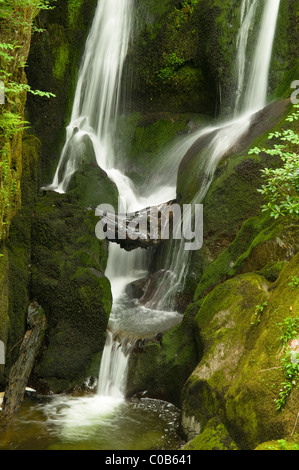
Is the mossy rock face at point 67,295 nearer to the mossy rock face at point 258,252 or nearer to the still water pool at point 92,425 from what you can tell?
the still water pool at point 92,425

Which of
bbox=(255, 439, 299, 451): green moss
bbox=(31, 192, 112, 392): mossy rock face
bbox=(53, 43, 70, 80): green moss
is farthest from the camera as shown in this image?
bbox=(53, 43, 70, 80): green moss

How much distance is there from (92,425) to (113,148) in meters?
10.4

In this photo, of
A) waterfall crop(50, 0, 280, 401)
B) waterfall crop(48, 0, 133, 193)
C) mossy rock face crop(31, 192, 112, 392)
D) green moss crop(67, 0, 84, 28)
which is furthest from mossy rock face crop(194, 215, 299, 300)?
green moss crop(67, 0, 84, 28)

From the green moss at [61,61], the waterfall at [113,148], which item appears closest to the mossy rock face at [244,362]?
the waterfall at [113,148]

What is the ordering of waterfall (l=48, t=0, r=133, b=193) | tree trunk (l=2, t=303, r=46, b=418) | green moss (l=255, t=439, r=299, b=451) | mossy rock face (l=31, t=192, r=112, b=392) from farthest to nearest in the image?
waterfall (l=48, t=0, r=133, b=193) → mossy rock face (l=31, t=192, r=112, b=392) → tree trunk (l=2, t=303, r=46, b=418) → green moss (l=255, t=439, r=299, b=451)

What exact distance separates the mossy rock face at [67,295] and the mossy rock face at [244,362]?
6.69 ft

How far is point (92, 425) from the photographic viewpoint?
21.7 ft

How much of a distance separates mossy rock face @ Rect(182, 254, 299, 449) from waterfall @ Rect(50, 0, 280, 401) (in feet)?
6.10

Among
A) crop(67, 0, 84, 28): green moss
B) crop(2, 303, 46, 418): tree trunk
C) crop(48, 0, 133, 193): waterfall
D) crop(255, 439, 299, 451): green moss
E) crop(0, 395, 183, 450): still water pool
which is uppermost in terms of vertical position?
crop(67, 0, 84, 28): green moss

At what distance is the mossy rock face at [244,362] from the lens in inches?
183

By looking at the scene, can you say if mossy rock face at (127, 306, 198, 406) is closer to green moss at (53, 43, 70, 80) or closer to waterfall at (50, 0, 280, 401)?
waterfall at (50, 0, 280, 401)

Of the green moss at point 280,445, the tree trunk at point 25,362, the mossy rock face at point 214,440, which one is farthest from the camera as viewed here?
the tree trunk at point 25,362

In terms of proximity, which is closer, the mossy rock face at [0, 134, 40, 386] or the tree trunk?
the tree trunk

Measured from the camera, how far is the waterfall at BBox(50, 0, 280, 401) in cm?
877
